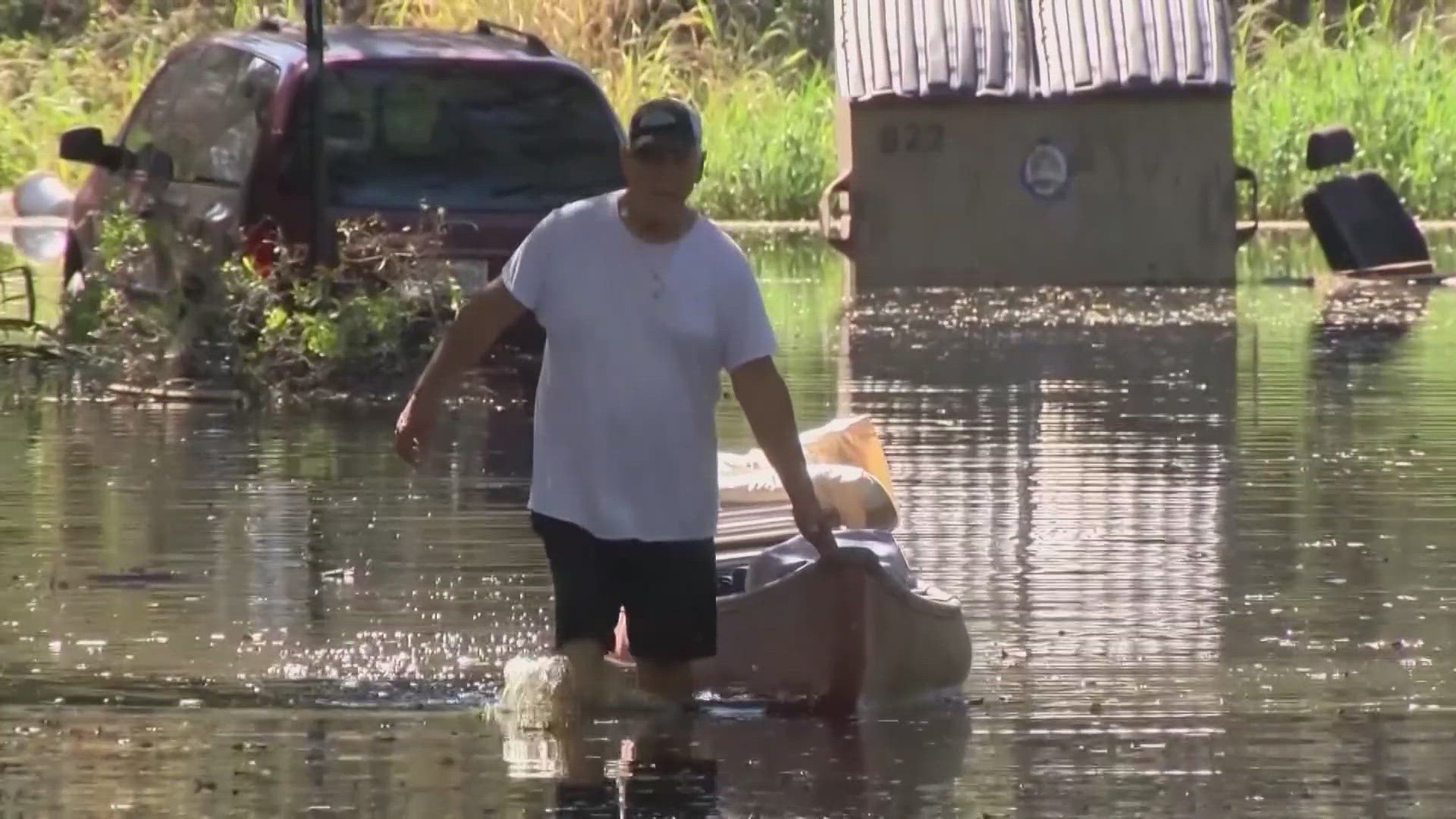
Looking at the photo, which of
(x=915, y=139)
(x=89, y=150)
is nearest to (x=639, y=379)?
(x=89, y=150)

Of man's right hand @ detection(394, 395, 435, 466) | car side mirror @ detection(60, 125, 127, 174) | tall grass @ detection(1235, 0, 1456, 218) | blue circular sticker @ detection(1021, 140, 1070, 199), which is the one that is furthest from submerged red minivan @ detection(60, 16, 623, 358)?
tall grass @ detection(1235, 0, 1456, 218)

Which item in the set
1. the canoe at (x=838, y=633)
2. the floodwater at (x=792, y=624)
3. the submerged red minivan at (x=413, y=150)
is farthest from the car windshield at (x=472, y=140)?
the canoe at (x=838, y=633)

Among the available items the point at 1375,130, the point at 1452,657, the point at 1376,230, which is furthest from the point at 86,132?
the point at 1375,130

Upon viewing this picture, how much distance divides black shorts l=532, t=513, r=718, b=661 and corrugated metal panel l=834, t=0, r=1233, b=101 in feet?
44.1

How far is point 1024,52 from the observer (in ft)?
70.0

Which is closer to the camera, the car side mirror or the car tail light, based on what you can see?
the car tail light

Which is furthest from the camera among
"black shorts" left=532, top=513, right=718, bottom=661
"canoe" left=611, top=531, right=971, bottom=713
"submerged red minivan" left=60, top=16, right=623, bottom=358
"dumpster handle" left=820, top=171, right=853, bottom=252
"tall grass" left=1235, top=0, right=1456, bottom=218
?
"tall grass" left=1235, top=0, right=1456, bottom=218

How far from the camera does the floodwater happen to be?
24.0 feet

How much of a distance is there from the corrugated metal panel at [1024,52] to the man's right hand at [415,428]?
13477 millimetres

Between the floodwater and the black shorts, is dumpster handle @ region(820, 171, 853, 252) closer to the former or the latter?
the floodwater

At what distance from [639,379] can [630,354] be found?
0.18ft

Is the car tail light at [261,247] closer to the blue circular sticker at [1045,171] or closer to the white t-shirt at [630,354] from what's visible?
the white t-shirt at [630,354]

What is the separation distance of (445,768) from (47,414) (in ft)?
22.7

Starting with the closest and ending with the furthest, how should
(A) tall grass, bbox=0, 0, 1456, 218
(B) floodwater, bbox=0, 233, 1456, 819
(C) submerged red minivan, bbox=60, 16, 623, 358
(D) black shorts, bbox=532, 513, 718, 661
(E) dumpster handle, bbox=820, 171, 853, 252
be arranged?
(B) floodwater, bbox=0, 233, 1456, 819, (D) black shorts, bbox=532, 513, 718, 661, (C) submerged red minivan, bbox=60, 16, 623, 358, (E) dumpster handle, bbox=820, 171, 853, 252, (A) tall grass, bbox=0, 0, 1456, 218
